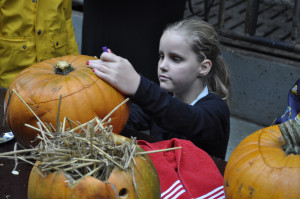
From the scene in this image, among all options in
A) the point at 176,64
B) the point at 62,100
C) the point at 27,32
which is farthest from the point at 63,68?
the point at 27,32

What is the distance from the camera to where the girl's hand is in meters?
1.77

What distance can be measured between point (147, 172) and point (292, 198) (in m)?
0.38

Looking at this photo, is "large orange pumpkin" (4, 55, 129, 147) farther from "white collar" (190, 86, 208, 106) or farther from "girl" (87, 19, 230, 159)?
"white collar" (190, 86, 208, 106)

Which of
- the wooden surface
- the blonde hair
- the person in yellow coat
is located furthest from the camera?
the person in yellow coat

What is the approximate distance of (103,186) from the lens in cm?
110

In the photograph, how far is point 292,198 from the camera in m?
1.18

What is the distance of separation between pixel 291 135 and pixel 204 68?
113 centimetres

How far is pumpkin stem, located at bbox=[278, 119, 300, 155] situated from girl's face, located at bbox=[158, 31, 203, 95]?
971 mm

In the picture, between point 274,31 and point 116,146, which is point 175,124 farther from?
point 274,31

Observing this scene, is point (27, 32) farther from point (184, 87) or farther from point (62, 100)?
point (62, 100)

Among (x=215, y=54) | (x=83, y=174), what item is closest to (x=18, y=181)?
(x=83, y=174)

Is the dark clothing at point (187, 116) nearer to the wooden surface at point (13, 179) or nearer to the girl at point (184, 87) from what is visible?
the girl at point (184, 87)

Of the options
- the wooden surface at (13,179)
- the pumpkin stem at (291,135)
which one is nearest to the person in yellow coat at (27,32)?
the wooden surface at (13,179)

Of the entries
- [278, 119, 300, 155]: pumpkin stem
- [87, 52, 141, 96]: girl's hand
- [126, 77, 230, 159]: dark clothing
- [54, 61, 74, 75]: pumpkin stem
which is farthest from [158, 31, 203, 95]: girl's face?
[278, 119, 300, 155]: pumpkin stem
